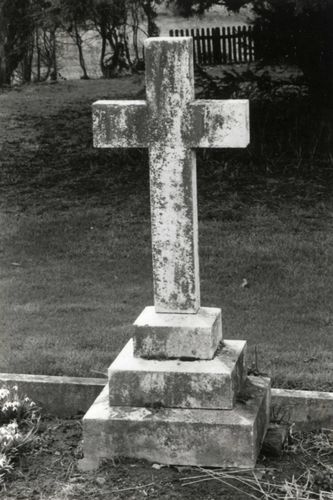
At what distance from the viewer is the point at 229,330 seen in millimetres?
6934

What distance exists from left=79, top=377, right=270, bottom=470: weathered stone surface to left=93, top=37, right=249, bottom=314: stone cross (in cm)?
57

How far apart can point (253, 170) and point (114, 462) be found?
24.9 feet

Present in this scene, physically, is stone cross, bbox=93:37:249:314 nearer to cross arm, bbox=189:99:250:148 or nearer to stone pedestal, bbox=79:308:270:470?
cross arm, bbox=189:99:250:148

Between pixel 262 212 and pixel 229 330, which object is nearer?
pixel 229 330

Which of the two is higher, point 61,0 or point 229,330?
point 61,0

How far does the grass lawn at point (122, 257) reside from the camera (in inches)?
260

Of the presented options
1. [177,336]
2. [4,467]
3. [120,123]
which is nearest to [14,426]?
[4,467]

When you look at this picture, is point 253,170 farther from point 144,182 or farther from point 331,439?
point 331,439

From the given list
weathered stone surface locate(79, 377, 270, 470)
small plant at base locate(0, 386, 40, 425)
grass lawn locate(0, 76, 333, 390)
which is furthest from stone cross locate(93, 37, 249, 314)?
grass lawn locate(0, 76, 333, 390)

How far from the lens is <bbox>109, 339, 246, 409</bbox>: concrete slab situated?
4645 mm

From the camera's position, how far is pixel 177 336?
15.7 ft

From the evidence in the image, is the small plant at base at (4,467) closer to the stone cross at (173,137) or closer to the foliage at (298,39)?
the stone cross at (173,137)

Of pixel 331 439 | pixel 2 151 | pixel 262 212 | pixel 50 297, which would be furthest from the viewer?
pixel 2 151

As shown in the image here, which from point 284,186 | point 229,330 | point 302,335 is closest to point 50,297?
point 229,330
